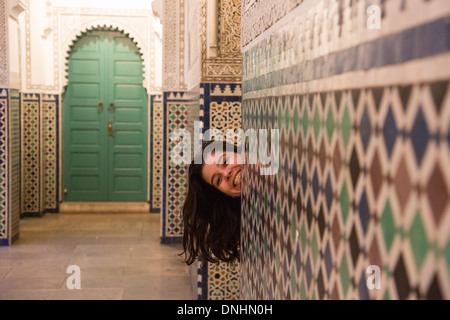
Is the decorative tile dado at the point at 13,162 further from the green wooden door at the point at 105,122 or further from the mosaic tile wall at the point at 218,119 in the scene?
the mosaic tile wall at the point at 218,119

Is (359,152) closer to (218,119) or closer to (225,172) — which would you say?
(225,172)

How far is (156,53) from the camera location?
21.9ft

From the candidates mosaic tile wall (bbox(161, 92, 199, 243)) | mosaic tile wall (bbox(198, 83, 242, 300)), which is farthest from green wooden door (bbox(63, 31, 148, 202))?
mosaic tile wall (bbox(198, 83, 242, 300))

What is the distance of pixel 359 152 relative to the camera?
37 centimetres

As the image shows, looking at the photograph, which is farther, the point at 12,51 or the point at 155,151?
the point at 155,151

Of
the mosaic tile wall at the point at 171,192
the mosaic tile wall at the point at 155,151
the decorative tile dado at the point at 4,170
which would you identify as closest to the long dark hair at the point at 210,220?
the mosaic tile wall at the point at 171,192

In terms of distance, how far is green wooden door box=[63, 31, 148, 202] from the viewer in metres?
6.68

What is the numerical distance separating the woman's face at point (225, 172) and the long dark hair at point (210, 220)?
4cm

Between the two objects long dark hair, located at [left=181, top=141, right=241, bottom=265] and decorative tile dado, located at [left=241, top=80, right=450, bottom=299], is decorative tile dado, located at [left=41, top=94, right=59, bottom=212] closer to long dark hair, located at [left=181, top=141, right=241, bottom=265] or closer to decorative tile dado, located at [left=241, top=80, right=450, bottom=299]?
long dark hair, located at [left=181, top=141, right=241, bottom=265]

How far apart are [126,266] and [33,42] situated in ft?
10.6

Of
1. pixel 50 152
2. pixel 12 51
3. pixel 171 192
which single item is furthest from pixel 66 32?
pixel 171 192

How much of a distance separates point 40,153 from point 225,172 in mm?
4833

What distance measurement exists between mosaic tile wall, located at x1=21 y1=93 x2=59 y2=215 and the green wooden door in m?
0.14

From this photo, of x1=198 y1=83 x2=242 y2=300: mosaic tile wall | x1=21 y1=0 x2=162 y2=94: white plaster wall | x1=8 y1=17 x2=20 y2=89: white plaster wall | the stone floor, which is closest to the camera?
x1=198 y1=83 x2=242 y2=300: mosaic tile wall
